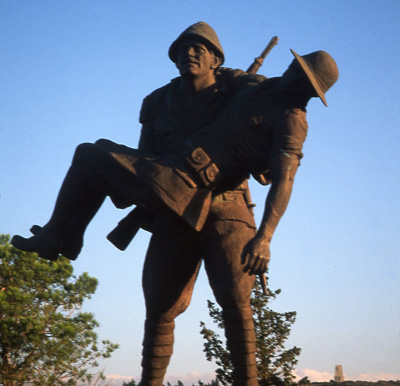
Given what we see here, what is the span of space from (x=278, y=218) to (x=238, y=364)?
103cm

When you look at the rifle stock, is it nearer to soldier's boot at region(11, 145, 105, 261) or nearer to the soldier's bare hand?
soldier's boot at region(11, 145, 105, 261)

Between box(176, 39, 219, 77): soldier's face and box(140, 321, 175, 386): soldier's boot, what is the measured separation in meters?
1.91

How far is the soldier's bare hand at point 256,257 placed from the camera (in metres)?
4.51

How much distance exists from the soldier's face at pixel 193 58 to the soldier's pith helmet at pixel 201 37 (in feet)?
0.15

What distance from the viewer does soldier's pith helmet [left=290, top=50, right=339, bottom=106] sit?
4898mm

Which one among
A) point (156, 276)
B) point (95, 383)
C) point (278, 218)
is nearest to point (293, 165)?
point (278, 218)

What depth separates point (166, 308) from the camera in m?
5.20

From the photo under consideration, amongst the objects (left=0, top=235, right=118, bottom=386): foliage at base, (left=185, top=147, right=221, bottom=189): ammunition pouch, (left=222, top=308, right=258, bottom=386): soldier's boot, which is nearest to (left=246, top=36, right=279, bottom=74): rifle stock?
(left=185, top=147, right=221, bottom=189): ammunition pouch

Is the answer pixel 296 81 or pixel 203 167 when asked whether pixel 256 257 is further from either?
pixel 296 81

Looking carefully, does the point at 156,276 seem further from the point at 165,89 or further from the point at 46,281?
the point at 46,281

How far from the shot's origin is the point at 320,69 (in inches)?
195

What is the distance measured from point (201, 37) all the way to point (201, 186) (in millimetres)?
1191

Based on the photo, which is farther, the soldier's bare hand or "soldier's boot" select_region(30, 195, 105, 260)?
"soldier's boot" select_region(30, 195, 105, 260)

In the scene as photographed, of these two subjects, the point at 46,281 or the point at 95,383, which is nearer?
the point at 95,383
